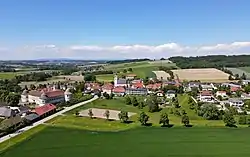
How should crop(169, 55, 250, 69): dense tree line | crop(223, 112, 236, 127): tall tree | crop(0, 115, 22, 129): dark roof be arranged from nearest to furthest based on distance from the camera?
crop(0, 115, 22, 129): dark roof < crop(223, 112, 236, 127): tall tree < crop(169, 55, 250, 69): dense tree line

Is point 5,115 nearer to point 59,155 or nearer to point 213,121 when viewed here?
point 59,155

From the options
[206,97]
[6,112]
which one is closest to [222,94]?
[206,97]

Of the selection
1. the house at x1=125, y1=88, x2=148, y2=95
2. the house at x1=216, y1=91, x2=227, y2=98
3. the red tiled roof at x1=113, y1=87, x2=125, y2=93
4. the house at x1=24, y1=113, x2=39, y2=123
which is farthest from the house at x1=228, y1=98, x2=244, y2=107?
the house at x1=24, y1=113, x2=39, y2=123

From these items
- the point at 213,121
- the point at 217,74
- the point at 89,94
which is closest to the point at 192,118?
the point at 213,121

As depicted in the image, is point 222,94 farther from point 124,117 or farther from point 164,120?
point 124,117

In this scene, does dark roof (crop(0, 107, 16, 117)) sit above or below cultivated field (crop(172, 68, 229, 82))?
below

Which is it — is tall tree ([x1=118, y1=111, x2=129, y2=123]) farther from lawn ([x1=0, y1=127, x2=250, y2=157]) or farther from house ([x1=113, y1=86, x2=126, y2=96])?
house ([x1=113, y1=86, x2=126, y2=96])

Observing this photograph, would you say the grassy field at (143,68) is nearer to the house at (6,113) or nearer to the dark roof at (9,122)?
the house at (6,113)
